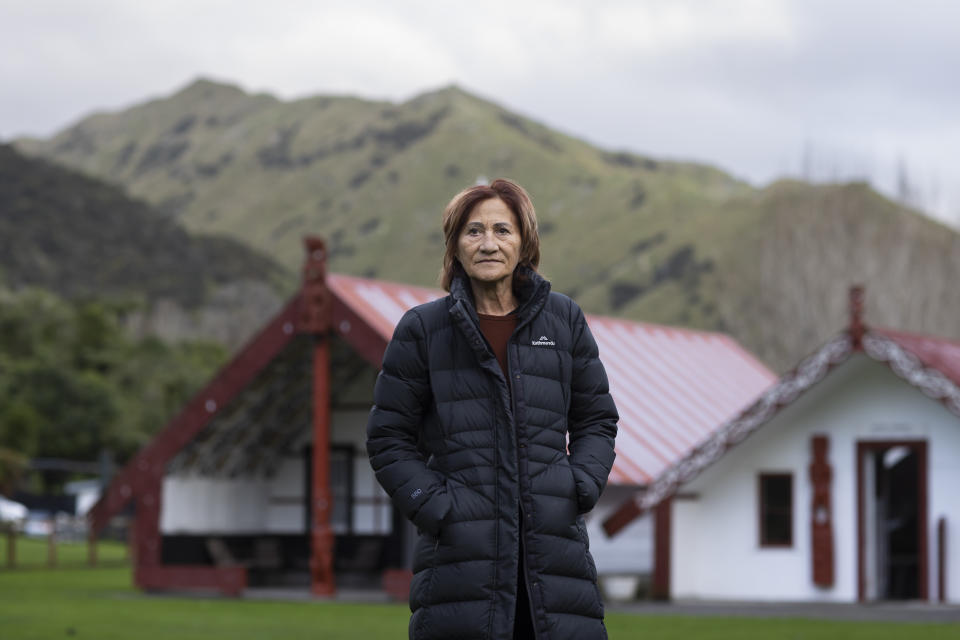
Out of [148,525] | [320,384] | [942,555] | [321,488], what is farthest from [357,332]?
[942,555]

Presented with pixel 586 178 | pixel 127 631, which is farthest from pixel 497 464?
pixel 586 178

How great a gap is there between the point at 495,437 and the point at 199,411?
16.7 m

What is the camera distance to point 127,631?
1430 cm

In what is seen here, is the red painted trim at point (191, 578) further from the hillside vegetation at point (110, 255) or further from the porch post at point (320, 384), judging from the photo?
the hillside vegetation at point (110, 255)

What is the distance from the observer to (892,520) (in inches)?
793

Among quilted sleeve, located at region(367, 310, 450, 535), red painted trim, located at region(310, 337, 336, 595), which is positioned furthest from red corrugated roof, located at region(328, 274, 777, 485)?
quilted sleeve, located at region(367, 310, 450, 535)

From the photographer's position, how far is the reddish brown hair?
4.95 m

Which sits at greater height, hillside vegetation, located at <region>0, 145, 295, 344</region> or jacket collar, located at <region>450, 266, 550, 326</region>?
hillside vegetation, located at <region>0, 145, 295, 344</region>

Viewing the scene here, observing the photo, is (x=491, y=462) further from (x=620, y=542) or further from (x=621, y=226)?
(x=621, y=226)

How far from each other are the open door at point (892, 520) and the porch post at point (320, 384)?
6.42 meters

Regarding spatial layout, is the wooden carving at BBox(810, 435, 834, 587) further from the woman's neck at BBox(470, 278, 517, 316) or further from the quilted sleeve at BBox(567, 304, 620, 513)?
the woman's neck at BBox(470, 278, 517, 316)

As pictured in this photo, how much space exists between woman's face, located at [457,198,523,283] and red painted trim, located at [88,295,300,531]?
49.8 ft

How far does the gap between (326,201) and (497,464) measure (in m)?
174

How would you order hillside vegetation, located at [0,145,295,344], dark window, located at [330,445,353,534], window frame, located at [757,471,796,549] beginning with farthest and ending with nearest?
hillside vegetation, located at [0,145,295,344] < dark window, located at [330,445,353,534] < window frame, located at [757,471,796,549]
